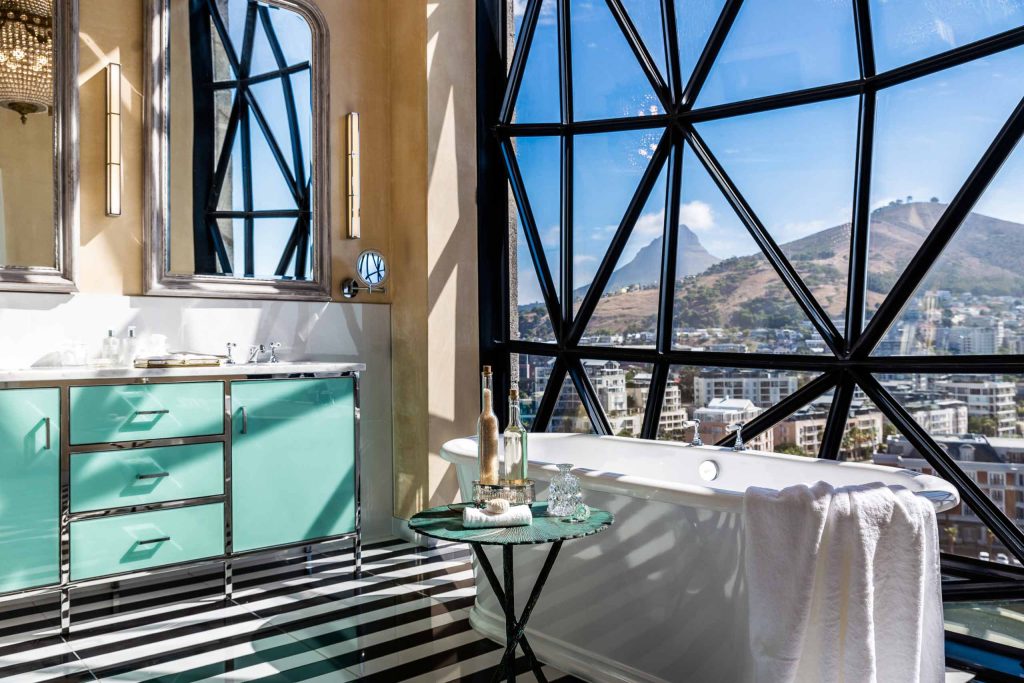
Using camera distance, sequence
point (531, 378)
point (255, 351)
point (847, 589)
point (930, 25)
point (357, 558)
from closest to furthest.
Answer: point (847, 589)
point (930, 25)
point (357, 558)
point (255, 351)
point (531, 378)

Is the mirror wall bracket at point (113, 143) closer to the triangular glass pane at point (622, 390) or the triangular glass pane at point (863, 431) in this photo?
the triangular glass pane at point (622, 390)

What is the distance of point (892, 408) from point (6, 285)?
13.2 feet

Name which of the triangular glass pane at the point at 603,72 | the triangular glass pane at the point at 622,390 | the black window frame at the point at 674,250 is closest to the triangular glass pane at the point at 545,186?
the black window frame at the point at 674,250

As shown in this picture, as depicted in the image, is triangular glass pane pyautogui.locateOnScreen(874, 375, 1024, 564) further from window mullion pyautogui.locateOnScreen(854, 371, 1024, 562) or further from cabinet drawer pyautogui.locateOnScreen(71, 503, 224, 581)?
cabinet drawer pyautogui.locateOnScreen(71, 503, 224, 581)

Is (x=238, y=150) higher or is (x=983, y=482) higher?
(x=238, y=150)

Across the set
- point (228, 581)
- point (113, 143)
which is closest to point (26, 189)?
point (113, 143)

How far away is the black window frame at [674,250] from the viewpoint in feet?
10.3

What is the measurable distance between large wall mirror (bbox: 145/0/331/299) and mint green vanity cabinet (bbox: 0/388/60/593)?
989mm

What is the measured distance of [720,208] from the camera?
13.0 feet

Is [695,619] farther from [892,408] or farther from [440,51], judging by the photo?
[440,51]

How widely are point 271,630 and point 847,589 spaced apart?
2360mm

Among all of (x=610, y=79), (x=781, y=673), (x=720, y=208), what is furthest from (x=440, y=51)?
(x=781, y=673)

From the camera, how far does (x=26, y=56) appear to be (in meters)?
3.76

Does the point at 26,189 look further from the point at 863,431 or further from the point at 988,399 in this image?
the point at 988,399
